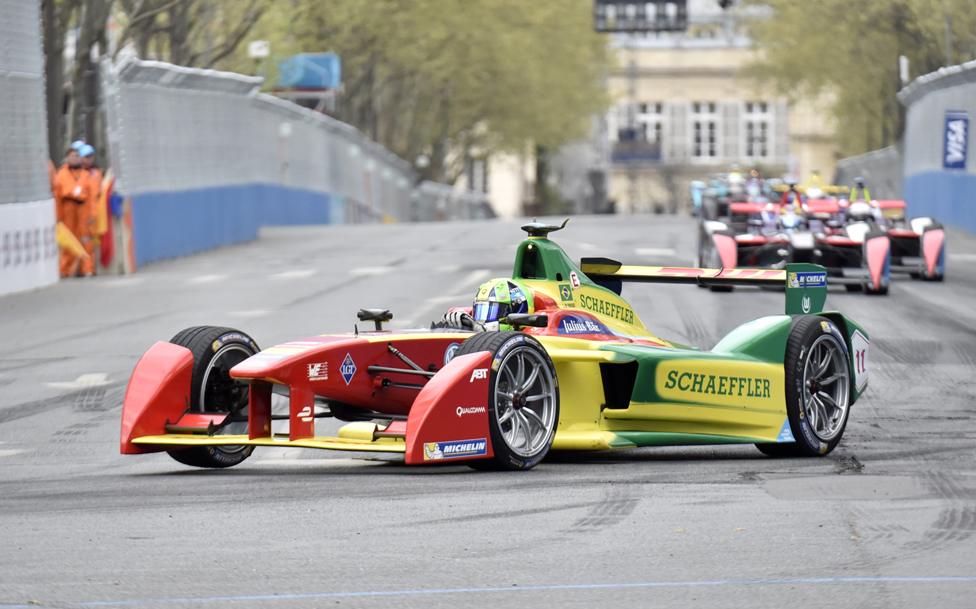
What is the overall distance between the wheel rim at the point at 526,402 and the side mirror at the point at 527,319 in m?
0.32

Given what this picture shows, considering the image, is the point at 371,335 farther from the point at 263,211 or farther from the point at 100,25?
the point at 263,211

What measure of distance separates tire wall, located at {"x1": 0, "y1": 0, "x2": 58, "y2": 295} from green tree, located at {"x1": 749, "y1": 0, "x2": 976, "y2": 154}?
97.0 ft

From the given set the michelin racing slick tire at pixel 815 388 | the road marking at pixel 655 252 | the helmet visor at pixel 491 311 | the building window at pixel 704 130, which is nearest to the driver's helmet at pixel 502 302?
the helmet visor at pixel 491 311

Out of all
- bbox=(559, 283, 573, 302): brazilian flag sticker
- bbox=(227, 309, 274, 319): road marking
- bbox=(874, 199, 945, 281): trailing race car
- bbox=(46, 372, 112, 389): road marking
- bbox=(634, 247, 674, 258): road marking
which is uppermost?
bbox=(559, 283, 573, 302): brazilian flag sticker

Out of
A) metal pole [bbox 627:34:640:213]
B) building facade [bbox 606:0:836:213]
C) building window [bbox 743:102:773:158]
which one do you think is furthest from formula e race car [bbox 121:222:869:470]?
building window [bbox 743:102:773:158]

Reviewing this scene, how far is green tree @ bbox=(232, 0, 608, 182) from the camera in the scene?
6072 cm

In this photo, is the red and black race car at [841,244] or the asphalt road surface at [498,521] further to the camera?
the red and black race car at [841,244]

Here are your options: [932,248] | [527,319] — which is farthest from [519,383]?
[932,248]

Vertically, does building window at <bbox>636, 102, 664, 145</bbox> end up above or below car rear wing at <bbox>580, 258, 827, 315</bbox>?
above

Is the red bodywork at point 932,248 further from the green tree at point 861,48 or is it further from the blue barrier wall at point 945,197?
the green tree at point 861,48

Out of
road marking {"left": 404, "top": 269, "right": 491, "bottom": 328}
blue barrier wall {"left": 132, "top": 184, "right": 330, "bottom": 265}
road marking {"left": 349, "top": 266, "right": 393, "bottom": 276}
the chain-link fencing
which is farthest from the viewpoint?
the chain-link fencing

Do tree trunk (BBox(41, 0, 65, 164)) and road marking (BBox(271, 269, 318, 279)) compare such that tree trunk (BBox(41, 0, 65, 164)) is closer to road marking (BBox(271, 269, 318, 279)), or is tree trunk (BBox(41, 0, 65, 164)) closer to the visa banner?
road marking (BBox(271, 269, 318, 279))

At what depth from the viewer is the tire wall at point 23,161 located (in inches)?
985

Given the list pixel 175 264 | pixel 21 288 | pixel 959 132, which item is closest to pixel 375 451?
pixel 21 288
